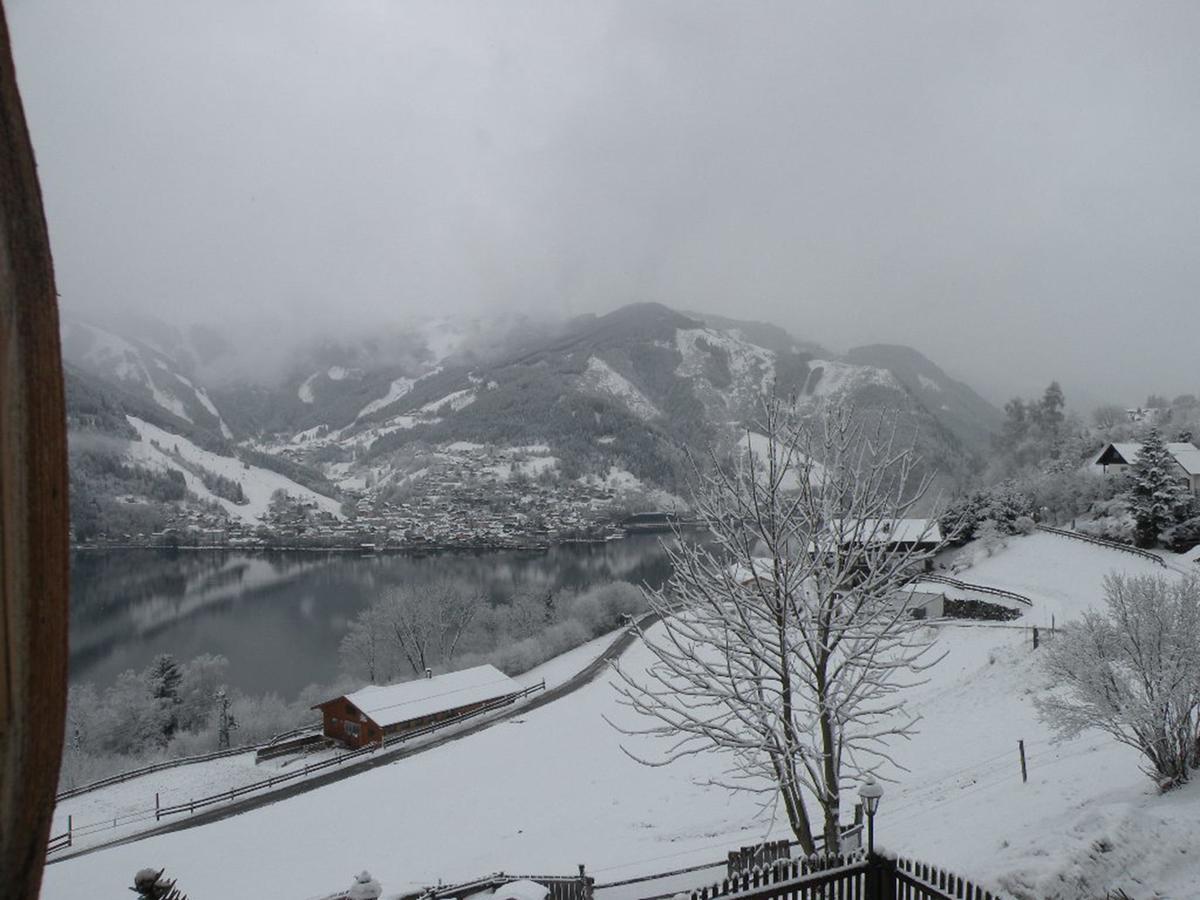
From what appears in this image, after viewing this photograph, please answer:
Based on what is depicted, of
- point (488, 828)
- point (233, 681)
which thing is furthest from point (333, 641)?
point (488, 828)

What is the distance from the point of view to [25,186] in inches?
30.5

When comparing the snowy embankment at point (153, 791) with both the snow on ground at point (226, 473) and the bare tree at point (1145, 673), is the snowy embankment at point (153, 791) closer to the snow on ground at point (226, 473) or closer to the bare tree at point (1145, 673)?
the bare tree at point (1145, 673)

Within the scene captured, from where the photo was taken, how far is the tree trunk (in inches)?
29.5

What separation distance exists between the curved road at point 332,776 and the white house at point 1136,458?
2656 cm

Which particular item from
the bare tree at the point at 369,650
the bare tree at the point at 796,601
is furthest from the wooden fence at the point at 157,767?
the bare tree at the point at 796,601

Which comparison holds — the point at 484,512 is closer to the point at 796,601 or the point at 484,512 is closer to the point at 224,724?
the point at 224,724

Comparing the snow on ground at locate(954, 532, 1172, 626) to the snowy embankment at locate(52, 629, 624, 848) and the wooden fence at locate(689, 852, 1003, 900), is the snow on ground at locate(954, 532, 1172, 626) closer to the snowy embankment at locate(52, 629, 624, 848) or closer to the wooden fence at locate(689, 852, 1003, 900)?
the wooden fence at locate(689, 852, 1003, 900)

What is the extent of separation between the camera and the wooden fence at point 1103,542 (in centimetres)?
2720

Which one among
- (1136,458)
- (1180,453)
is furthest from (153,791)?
(1180,453)

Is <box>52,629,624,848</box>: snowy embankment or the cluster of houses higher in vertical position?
the cluster of houses

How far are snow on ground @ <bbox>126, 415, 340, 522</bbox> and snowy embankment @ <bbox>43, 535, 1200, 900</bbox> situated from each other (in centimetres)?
12877

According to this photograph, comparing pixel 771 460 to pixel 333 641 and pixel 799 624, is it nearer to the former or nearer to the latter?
pixel 799 624

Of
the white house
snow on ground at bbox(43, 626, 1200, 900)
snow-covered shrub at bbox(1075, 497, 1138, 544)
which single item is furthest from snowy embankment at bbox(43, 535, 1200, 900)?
the white house

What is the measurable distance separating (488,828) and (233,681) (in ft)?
112
